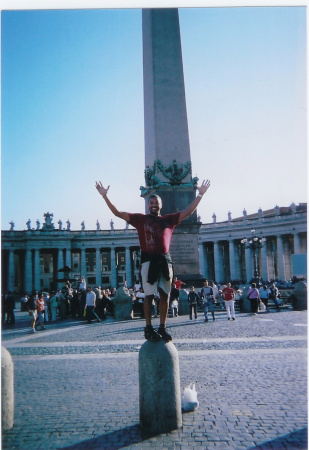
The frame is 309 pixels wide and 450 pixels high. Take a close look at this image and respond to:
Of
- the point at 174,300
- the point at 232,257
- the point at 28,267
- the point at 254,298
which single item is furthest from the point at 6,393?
the point at 28,267

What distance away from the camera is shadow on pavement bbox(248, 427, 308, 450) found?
3.77 metres

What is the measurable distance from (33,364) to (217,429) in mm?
4697

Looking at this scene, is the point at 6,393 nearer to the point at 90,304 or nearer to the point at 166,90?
the point at 90,304

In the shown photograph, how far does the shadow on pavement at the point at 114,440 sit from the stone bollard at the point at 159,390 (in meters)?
0.17

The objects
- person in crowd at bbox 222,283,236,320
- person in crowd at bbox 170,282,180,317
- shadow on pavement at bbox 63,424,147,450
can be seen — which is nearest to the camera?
shadow on pavement at bbox 63,424,147,450

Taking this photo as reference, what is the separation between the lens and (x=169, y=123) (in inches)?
630

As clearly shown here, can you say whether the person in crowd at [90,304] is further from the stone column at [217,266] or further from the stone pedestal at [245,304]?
the stone column at [217,266]

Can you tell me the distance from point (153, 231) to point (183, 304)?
13261 millimetres

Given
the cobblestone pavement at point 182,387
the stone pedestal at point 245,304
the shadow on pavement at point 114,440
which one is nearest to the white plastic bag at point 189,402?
the cobblestone pavement at point 182,387

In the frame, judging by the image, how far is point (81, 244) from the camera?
68875 millimetres

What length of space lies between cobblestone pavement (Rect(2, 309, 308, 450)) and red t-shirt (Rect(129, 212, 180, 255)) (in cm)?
185

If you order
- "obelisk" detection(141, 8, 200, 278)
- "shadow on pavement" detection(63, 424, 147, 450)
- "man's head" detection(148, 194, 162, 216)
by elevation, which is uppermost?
"obelisk" detection(141, 8, 200, 278)

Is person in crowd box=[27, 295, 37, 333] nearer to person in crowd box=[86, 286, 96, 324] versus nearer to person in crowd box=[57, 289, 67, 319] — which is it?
person in crowd box=[86, 286, 96, 324]

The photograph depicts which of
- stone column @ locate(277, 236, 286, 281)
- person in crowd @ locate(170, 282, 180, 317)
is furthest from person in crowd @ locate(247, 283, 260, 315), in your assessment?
stone column @ locate(277, 236, 286, 281)
